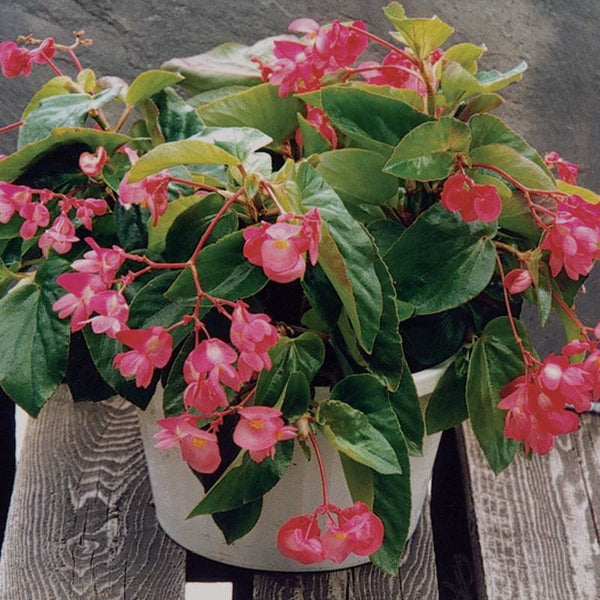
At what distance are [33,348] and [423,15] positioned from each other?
0.69 metres

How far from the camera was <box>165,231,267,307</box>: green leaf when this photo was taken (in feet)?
1.92

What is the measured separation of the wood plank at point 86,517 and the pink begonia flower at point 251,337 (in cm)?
30

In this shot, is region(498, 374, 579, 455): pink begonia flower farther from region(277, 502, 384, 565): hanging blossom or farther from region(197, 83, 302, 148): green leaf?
region(197, 83, 302, 148): green leaf

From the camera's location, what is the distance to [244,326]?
0.52 meters

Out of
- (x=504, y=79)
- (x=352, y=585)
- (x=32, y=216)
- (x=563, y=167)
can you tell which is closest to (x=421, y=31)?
(x=504, y=79)

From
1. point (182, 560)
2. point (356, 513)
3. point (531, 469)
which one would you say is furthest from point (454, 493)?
point (356, 513)

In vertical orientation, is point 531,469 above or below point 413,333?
below

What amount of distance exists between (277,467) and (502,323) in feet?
0.61

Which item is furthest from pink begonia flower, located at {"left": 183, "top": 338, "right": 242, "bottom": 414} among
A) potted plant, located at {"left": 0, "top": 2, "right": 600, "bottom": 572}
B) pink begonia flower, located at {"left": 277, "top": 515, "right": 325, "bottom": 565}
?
pink begonia flower, located at {"left": 277, "top": 515, "right": 325, "bottom": 565}

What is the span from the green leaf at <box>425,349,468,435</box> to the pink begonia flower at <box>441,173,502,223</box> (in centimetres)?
11

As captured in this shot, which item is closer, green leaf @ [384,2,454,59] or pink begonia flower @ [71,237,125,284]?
pink begonia flower @ [71,237,125,284]

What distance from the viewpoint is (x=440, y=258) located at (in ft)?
2.15

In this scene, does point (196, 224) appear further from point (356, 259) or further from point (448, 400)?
point (448, 400)

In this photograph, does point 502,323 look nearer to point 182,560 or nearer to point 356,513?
point 356,513
